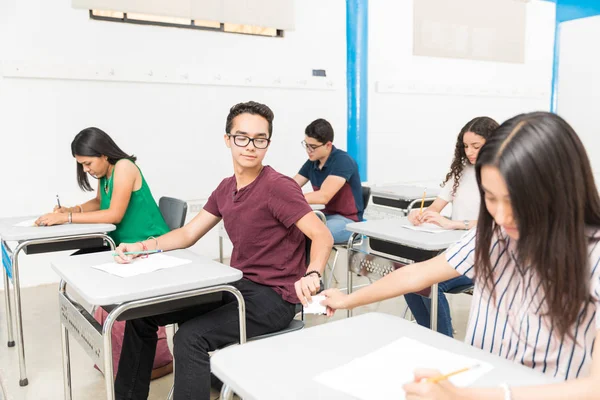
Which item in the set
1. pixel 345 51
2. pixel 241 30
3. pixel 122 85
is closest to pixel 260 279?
pixel 122 85

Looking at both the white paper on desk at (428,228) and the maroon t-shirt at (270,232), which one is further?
the white paper on desk at (428,228)

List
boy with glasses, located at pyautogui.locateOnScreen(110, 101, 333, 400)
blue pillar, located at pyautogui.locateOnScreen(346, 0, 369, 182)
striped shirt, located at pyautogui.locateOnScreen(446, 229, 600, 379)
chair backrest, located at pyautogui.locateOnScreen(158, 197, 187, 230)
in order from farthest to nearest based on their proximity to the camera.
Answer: blue pillar, located at pyautogui.locateOnScreen(346, 0, 369, 182)
chair backrest, located at pyautogui.locateOnScreen(158, 197, 187, 230)
boy with glasses, located at pyautogui.locateOnScreen(110, 101, 333, 400)
striped shirt, located at pyautogui.locateOnScreen(446, 229, 600, 379)

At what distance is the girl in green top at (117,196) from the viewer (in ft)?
8.41

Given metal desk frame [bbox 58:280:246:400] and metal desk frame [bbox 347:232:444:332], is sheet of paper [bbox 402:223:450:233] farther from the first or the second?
metal desk frame [bbox 58:280:246:400]

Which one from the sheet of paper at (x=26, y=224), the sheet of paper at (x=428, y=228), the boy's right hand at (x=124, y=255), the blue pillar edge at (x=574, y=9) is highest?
the blue pillar edge at (x=574, y=9)

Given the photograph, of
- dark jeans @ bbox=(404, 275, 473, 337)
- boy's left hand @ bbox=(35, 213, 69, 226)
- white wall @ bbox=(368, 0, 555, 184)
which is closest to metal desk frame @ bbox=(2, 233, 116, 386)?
boy's left hand @ bbox=(35, 213, 69, 226)

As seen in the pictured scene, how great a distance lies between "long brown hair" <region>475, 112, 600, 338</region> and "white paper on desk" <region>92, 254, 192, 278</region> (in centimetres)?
110

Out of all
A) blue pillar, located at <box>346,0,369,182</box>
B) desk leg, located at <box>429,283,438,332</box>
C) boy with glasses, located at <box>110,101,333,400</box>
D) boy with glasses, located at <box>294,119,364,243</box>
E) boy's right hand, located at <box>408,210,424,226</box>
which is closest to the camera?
boy with glasses, located at <box>110,101,333,400</box>

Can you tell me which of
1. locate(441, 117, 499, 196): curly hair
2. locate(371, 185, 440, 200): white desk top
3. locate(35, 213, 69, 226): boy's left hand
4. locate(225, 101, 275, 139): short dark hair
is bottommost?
locate(371, 185, 440, 200): white desk top

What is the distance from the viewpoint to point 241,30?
450cm

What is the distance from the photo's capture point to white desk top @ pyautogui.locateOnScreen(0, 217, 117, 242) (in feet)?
7.81

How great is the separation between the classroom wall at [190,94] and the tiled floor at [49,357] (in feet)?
2.32

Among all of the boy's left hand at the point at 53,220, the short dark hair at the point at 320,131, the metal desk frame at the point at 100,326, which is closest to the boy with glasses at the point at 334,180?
the short dark hair at the point at 320,131

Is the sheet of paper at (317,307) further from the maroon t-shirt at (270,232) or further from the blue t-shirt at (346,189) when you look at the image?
the blue t-shirt at (346,189)
